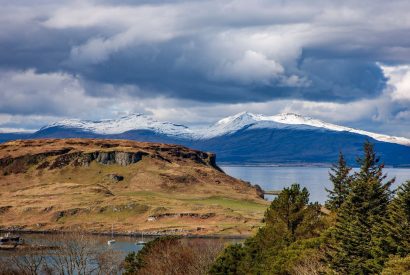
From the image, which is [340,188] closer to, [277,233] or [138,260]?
[277,233]

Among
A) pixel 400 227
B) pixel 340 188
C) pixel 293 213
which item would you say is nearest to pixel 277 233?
pixel 293 213

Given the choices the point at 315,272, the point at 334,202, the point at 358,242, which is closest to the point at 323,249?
the point at 315,272

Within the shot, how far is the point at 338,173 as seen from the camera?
283ft

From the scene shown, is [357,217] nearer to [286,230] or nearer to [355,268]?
[355,268]

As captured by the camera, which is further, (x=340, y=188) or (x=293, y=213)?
(x=340, y=188)

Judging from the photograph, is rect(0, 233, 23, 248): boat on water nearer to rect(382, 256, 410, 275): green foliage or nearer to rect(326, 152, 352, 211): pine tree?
rect(326, 152, 352, 211): pine tree

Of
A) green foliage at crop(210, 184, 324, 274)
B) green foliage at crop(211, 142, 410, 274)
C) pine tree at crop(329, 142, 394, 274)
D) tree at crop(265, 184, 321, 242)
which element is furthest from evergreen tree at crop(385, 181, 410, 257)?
tree at crop(265, 184, 321, 242)

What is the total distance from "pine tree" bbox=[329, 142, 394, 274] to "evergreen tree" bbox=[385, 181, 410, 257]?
1.14 meters

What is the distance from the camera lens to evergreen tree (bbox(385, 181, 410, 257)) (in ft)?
155

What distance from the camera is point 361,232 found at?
54.0 metres

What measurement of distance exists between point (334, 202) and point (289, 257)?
17.0 metres

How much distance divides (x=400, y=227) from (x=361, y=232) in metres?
6.63

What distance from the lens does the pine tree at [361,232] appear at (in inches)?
2026

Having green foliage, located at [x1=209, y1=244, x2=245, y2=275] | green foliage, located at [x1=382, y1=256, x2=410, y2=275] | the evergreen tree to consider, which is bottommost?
green foliage, located at [x1=209, y1=244, x2=245, y2=275]
